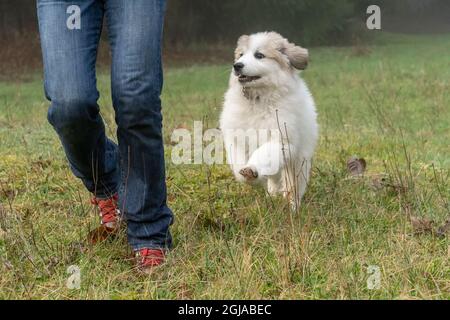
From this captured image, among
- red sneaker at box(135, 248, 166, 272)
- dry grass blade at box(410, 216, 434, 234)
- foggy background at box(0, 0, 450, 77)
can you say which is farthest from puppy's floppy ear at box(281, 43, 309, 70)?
foggy background at box(0, 0, 450, 77)

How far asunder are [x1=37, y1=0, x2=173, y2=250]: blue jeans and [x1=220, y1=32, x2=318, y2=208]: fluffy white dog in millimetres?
1172

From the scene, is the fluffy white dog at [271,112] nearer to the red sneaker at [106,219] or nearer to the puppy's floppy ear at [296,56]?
the puppy's floppy ear at [296,56]

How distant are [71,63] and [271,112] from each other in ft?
5.84

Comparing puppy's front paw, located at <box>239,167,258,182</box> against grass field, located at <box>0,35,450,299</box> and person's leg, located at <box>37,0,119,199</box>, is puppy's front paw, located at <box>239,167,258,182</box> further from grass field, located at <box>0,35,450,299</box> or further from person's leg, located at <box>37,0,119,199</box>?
person's leg, located at <box>37,0,119,199</box>

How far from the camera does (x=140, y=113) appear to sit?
303 cm

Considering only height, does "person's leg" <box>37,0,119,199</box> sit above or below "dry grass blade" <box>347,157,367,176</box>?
above

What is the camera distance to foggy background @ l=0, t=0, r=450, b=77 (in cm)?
2223

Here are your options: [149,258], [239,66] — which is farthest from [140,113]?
[239,66]

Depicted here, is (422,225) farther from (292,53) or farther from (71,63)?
(71,63)

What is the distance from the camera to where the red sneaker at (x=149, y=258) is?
10.1ft

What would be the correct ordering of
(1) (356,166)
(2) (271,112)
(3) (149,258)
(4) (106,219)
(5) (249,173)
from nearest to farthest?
1. (3) (149,258)
2. (4) (106,219)
3. (5) (249,173)
4. (2) (271,112)
5. (1) (356,166)

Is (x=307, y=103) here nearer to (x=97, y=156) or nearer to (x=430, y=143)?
(x=97, y=156)
